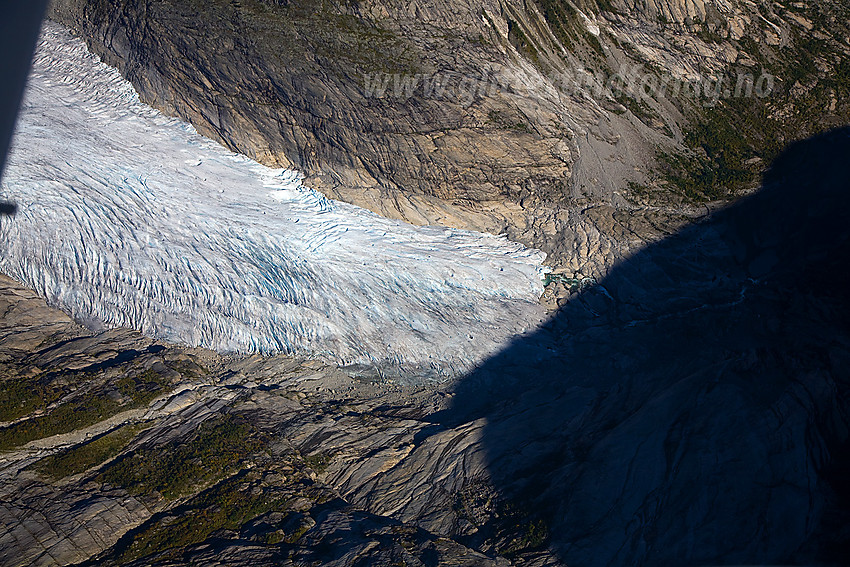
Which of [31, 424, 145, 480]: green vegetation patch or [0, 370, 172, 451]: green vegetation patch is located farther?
[0, 370, 172, 451]: green vegetation patch

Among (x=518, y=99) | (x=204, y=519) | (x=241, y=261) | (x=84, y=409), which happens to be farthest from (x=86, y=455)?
(x=518, y=99)

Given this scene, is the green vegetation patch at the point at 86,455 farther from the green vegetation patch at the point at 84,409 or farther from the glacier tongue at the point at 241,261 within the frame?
the glacier tongue at the point at 241,261

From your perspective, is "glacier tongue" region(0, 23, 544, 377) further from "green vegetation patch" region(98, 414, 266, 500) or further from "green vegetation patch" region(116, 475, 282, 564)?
"green vegetation patch" region(116, 475, 282, 564)

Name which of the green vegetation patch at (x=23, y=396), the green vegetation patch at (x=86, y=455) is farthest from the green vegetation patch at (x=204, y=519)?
the green vegetation patch at (x=23, y=396)

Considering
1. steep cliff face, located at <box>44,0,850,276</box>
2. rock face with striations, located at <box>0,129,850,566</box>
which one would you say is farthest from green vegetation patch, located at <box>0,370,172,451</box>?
steep cliff face, located at <box>44,0,850,276</box>

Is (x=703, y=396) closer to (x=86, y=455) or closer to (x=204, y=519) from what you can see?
(x=204, y=519)

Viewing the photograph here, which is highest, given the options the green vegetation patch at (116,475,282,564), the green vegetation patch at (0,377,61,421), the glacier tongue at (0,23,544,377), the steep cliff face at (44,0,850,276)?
the steep cliff face at (44,0,850,276)
